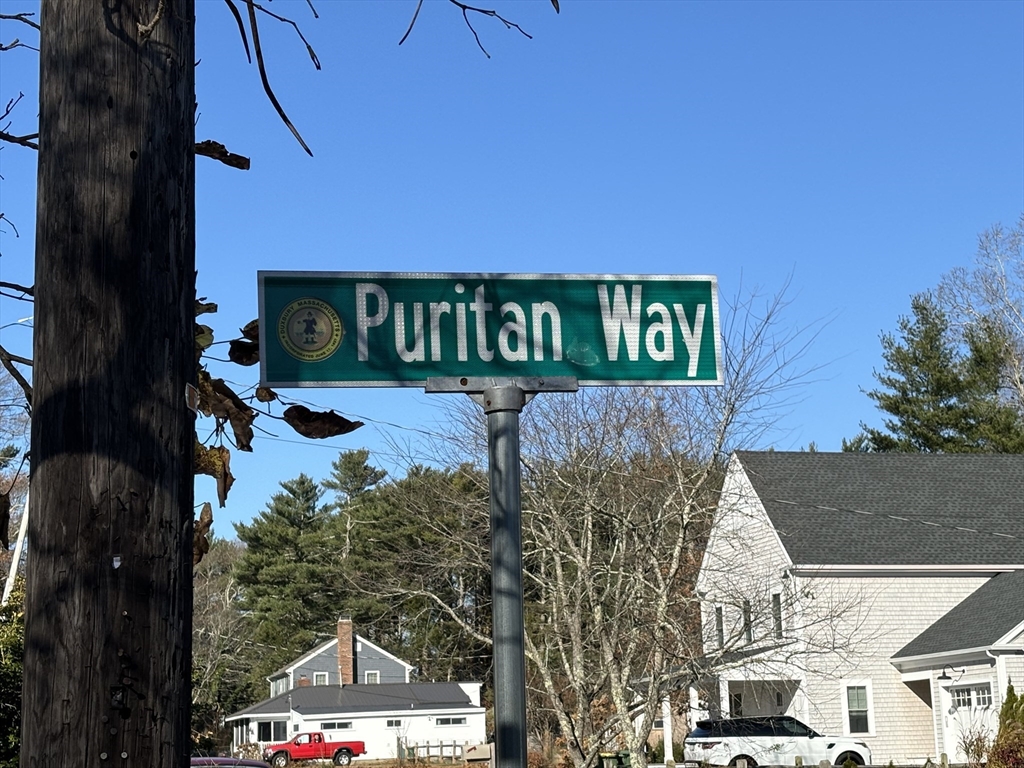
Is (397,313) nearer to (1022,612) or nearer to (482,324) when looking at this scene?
(482,324)

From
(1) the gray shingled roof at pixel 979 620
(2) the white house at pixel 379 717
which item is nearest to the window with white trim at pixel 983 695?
(1) the gray shingled roof at pixel 979 620

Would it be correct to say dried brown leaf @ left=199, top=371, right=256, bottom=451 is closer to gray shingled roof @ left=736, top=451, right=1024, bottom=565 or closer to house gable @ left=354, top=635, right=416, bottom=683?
gray shingled roof @ left=736, top=451, right=1024, bottom=565

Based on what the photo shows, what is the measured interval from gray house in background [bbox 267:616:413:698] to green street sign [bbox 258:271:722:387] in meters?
54.4

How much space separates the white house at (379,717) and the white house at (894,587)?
24252 millimetres

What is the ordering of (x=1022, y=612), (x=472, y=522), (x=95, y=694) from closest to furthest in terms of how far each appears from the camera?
(x=95, y=694) < (x=472, y=522) < (x=1022, y=612)

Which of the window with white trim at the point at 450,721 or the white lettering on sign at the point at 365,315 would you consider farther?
the window with white trim at the point at 450,721

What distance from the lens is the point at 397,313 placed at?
9.84 feet

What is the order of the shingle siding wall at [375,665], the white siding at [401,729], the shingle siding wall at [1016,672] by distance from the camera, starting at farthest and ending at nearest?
the shingle siding wall at [375,665] < the white siding at [401,729] < the shingle siding wall at [1016,672]

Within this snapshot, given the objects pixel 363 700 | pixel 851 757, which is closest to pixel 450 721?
pixel 363 700

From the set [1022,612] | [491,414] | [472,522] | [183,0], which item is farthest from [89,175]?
[1022,612]

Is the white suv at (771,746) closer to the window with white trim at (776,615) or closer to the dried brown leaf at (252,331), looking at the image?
the window with white trim at (776,615)

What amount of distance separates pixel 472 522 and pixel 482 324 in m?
18.0

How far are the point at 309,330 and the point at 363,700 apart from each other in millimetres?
53530

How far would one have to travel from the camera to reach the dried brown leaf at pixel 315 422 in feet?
9.02
